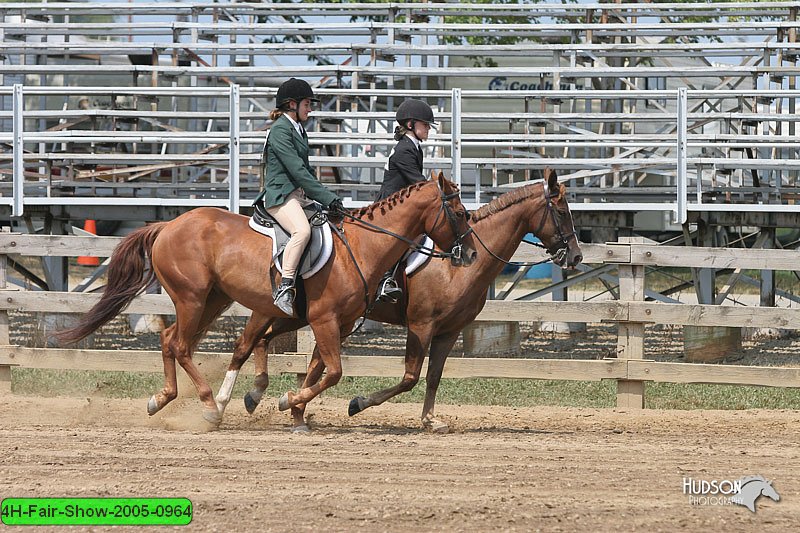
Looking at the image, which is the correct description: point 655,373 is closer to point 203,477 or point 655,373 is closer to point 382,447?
point 382,447

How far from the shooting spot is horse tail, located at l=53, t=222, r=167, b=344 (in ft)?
29.0

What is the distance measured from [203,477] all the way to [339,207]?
2491 millimetres

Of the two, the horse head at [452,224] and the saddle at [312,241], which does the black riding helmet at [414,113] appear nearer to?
the horse head at [452,224]

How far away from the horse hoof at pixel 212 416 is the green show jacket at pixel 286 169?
5.20ft

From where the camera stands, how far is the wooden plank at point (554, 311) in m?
10.1

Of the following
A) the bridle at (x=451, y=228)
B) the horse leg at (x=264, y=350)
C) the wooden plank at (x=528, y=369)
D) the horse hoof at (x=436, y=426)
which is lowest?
the horse hoof at (x=436, y=426)

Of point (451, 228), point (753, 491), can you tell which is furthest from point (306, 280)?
point (753, 491)

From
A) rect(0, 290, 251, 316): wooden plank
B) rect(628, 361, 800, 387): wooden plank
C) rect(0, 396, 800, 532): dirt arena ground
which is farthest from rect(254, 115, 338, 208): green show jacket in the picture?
rect(628, 361, 800, 387): wooden plank

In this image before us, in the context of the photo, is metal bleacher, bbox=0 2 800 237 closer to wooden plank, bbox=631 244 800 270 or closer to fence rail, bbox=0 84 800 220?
fence rail, bbox=0 84 800 220

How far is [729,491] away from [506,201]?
321cm

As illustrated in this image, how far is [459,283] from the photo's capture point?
8.55m

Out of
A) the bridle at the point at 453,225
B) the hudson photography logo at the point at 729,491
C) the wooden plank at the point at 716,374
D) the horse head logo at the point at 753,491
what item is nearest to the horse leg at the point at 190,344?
the bridle at the point at 453,225

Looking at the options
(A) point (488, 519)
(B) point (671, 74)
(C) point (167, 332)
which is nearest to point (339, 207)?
(C) point (167, 332)

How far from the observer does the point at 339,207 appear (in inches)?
325
